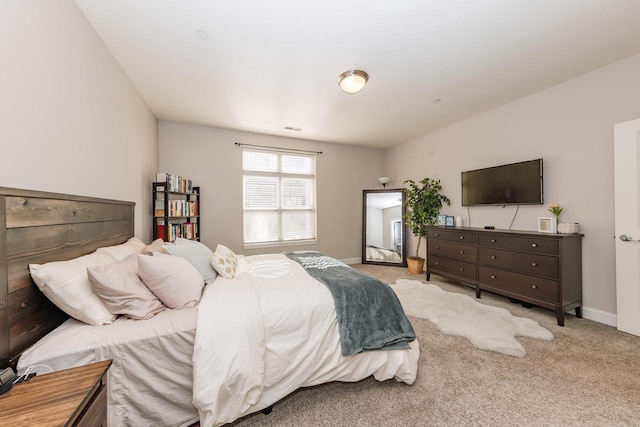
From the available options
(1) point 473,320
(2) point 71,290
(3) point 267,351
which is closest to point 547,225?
(1) point 473,320

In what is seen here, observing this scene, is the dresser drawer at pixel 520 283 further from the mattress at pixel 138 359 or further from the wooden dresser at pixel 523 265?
the mattress at pixel 138 359

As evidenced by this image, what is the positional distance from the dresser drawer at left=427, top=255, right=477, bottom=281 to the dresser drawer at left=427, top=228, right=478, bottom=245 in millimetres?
311

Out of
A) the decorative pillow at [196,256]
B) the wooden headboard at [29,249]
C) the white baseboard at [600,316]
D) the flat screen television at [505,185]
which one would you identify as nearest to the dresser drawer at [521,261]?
the white baseboard at [600,316]

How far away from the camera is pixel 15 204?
108cm

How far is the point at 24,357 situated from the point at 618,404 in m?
3.16

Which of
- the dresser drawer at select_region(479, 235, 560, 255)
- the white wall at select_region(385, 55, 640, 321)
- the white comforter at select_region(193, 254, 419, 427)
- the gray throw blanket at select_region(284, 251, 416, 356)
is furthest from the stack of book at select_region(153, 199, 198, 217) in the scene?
the white wall at select_region(385, 55, 640, 321)

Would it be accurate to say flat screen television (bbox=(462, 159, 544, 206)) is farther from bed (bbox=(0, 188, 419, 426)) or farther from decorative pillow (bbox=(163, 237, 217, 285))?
decorative pillow (bbox=(163, 237, 217, 285))

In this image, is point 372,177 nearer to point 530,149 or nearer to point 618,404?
point 530,149

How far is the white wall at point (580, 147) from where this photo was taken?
2.39m

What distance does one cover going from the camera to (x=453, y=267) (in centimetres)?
348

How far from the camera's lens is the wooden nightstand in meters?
0.68

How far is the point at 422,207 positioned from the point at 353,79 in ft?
8.90

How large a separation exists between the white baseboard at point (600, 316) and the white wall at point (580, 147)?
0.04 ft

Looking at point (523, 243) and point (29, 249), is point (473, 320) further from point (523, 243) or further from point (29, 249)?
point (29, 249)
